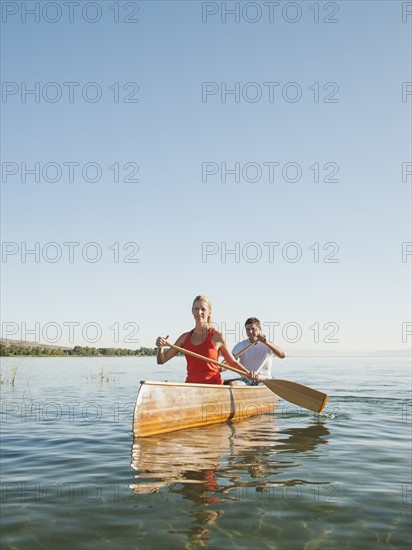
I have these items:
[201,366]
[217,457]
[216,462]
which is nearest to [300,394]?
[201,366]

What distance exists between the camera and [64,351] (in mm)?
66562

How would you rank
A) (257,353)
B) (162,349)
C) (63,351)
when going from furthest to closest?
(63,351) → (257,353) → (162,349)

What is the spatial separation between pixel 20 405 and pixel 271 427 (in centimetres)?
610

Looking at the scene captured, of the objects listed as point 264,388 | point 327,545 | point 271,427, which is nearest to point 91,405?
point 264,388

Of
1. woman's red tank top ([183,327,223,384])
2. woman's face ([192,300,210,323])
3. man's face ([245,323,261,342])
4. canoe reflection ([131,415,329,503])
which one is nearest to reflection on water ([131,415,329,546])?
canoe reflection ([131,415,329,503])

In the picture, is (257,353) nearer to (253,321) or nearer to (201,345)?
(253,321)

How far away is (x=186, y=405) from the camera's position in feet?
26.9

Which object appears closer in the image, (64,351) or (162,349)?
(162,349)

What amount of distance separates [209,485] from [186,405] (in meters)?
3.08

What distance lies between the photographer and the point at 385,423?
31.7ft

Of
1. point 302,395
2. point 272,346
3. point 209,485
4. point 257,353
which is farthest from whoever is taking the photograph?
point 257,353

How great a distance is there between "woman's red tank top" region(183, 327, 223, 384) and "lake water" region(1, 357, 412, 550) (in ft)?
2.76

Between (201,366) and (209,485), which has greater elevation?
(201,366)

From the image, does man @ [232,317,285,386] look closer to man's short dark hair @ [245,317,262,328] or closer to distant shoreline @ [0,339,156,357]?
man's short dark hair @ [245,317,262,328]
